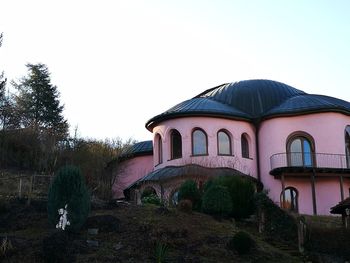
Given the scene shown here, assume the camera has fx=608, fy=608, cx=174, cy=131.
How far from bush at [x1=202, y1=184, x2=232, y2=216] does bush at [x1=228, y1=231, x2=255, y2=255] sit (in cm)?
450

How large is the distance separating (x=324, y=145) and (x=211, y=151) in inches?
251

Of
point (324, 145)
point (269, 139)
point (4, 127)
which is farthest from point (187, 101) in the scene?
point (4, 127)

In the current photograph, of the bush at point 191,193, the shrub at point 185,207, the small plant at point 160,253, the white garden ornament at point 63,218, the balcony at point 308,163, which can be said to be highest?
the balcony at point 308,163

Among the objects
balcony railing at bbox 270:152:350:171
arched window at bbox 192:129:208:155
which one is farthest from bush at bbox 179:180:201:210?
balcony railing at bbox 270:152:350:171

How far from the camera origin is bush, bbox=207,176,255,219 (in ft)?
85.0

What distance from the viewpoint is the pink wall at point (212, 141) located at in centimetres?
3406

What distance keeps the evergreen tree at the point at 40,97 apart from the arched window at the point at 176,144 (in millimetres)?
15679

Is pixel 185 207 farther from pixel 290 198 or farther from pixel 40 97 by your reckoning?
pixel 40 97

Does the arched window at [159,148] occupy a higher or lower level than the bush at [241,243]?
higher

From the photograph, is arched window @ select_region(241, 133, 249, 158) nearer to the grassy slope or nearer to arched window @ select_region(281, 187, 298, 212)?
arched window @ select_region(281, 187, 298, 212)

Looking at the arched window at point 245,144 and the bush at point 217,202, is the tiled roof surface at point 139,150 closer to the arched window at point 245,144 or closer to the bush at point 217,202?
the arched window at point 245,144

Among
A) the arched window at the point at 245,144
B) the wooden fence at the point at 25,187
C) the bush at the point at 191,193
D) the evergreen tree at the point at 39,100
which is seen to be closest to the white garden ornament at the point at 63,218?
the wooden fence at the point at 25,187

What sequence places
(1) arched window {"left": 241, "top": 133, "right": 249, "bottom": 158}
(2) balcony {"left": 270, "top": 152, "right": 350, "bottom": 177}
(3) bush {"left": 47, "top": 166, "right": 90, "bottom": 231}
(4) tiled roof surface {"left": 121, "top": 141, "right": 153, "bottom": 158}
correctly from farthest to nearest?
1. (4) tiled roof surface {"left": 121, "top": 141, "right": 153, "bottom": 158}
2. (1) arched window {"left": 241, "top": 133, "right": 249, "bottom": 158}
3. (2) balcony {"left": 270, "top": 152, "right": 350, "bottom": 177}
4. (3) bush {"left": 47, "top": 166, "right": 90, "bottom": 231}

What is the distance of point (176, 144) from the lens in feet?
A: 117
